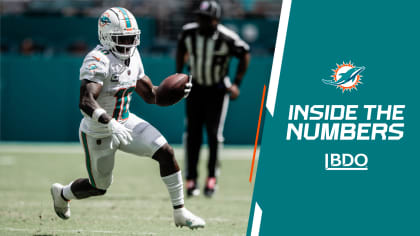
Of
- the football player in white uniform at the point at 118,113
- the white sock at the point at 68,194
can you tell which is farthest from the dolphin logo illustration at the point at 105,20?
the white sock at the point at 68,194

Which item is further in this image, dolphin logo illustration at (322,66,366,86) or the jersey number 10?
the jersey number 10

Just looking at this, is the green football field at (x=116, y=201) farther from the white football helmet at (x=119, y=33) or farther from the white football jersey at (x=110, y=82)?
the white football helmet at (x=119, y=33)

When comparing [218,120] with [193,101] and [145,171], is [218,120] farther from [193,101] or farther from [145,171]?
[145,171]

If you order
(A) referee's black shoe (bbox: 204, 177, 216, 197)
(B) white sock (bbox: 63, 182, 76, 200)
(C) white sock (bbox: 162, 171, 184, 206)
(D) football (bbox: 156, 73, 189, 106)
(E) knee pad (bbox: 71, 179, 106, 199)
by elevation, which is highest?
(D) football (bbox: 156, 73, 189, 106)

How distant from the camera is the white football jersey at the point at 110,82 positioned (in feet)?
12.5

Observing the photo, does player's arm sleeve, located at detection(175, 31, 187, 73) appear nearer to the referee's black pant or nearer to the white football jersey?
the referee's black pant

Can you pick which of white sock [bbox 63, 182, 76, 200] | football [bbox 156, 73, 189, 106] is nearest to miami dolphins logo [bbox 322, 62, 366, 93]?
football [bbox 156, 73, 189, 106]

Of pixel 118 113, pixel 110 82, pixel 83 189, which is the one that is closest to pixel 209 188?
pixel 83 189

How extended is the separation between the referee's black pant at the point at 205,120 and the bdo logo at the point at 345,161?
268cm

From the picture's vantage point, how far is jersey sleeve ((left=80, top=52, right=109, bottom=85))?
3756mm

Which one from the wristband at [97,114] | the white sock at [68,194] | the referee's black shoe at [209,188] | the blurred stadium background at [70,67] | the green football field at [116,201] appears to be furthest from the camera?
the blurred stadium background at [70,67]

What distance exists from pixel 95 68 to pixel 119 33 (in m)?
0.28

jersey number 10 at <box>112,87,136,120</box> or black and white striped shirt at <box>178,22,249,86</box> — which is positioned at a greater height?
black and white striped shirt at <box>178,22,249,86</box>

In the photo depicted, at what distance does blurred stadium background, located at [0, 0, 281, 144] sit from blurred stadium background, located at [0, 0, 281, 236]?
0.02m
